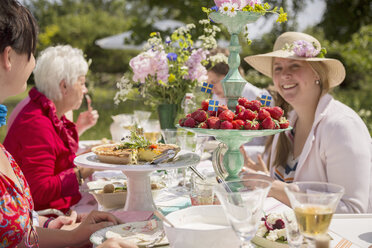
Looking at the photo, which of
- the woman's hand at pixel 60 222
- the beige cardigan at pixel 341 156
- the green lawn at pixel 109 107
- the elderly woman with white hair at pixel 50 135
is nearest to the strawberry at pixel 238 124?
the beige cardigan at pixel 341 156

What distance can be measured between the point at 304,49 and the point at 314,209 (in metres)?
1.71

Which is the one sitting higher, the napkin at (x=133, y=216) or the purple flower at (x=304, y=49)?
the purple flower at (x=304, y=49)

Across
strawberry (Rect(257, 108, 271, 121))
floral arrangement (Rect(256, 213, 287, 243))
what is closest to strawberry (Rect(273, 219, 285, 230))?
floral arrangement (Rect(256, 213, 287, 243))

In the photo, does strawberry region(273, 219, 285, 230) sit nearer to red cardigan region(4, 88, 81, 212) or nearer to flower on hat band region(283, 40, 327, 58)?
flower on hat band region(283, 40, 327, 58)

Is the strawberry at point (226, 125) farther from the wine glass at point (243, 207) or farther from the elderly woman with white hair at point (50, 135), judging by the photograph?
the elderly woman with white hair at point (50, 135)

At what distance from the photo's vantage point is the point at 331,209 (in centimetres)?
117

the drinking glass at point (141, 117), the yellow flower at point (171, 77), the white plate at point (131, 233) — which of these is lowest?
the white plate at point (131, 233)

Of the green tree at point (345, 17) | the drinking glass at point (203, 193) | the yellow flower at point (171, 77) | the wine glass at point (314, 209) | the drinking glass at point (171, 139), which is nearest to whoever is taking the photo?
the wine glass at point (314, 209)

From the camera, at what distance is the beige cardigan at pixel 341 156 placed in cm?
244

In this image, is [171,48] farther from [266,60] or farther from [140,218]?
[140,218]

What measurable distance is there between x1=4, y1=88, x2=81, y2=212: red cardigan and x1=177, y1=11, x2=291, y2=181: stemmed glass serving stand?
4.43 feet

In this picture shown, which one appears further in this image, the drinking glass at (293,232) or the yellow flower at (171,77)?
the yellow flower at (171,77)

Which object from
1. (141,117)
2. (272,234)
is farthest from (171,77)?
(272,234)

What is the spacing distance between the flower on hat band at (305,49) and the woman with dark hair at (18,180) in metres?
1.55
